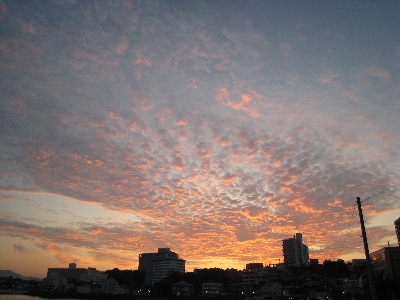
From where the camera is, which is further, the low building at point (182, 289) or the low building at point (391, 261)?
the low building at point (182, 289)

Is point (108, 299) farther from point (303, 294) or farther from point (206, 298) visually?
point (303, 294)

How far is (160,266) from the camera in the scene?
172625 mm

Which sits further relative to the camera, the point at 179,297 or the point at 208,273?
the point at 208,273

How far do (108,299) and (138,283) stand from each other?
47492 mm

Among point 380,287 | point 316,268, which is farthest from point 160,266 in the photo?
point 380,287

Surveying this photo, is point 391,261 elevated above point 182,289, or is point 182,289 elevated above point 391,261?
point 391,261

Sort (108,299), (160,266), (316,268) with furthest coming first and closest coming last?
(160,266) → (316,268) → (108,299)

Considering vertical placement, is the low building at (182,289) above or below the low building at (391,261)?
below

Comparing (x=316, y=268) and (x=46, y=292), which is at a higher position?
Answer: (x=316, y=268)

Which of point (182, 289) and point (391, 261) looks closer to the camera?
point (391, 261)

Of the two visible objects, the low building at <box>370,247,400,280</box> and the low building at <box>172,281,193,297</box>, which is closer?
the low building at <box>370,247,400,280</box>

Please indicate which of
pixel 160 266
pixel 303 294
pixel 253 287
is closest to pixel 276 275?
pixel 253 287

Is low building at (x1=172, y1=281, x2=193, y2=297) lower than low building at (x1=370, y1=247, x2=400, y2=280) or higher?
lower

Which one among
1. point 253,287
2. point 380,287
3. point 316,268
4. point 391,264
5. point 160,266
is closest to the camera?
point 380,287
